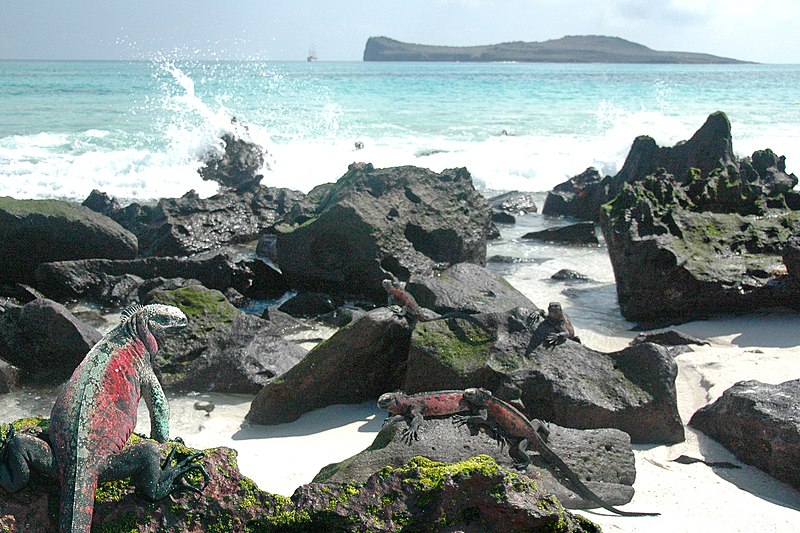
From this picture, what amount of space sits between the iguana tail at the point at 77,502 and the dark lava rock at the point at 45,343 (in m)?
4.23

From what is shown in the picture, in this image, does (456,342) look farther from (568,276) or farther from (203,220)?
(203,220)

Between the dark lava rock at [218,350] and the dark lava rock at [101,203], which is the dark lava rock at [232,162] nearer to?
the dark lava rock at [101,203]

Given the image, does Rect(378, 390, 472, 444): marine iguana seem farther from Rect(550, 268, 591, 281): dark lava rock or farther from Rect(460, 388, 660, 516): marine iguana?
Rect(550, 268, 591, 281): dark lava rock

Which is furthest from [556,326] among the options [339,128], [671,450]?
[339,128]

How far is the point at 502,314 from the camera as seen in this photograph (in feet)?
19.0

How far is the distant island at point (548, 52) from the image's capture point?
408ft

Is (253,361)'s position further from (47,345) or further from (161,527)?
(161,527)

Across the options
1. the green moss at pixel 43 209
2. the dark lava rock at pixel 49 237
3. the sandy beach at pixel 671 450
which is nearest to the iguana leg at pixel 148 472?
the sandy beach at pixel 671 450

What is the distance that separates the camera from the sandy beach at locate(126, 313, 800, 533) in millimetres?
4125

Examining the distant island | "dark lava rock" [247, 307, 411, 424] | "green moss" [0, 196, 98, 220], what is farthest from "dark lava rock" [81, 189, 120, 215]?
the distant island

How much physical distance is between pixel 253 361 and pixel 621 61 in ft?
418

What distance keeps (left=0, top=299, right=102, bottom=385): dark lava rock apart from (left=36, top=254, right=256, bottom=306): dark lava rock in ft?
7.06

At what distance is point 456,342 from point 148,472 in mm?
3206

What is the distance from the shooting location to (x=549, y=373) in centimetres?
535
